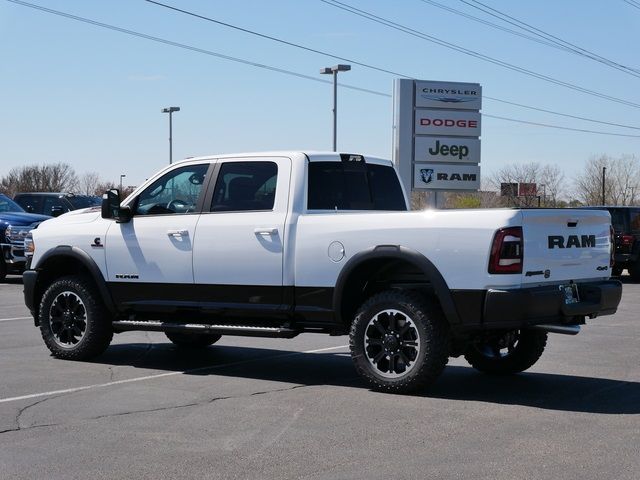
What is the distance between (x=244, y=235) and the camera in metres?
8.96

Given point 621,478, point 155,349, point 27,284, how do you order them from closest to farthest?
point 621,478, point 27,284, point 155,349

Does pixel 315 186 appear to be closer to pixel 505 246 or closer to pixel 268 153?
pixel 268 153

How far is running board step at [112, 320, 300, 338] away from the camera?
8781mm

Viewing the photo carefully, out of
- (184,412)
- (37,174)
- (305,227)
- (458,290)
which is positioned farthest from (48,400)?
(37,174)

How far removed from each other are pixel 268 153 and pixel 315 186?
56 cm

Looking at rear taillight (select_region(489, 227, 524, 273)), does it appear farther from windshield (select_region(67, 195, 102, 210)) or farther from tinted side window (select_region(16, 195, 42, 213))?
tinted side window (select_region(16, 195, 42, 213))

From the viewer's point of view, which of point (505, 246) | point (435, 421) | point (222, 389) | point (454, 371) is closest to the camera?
point (435, 421)

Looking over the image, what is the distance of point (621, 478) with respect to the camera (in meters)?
5.59

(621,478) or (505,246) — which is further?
(505,246)

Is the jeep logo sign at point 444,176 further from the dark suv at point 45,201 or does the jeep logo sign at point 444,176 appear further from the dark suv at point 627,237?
the dark suv at point 45,201

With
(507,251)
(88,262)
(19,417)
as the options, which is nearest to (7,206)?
(88,262)

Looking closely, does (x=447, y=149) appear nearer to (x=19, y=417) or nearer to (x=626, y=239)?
(x=626, y=239)

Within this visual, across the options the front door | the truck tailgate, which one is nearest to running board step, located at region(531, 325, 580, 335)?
the truck tailgate

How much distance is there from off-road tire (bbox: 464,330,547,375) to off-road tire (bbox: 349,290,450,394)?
125cm
